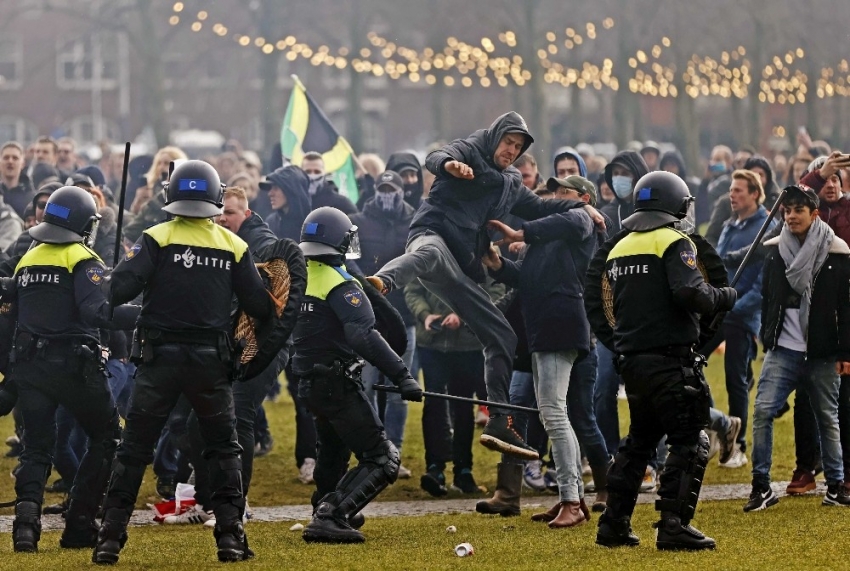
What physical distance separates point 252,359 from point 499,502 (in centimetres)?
240

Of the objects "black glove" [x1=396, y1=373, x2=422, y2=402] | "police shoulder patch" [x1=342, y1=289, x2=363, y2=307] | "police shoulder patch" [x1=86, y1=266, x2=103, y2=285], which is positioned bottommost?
"black glove" [x1=396, y1=373, x2=422, y2=402]

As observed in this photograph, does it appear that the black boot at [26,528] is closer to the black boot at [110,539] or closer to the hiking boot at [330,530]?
the black boot at [110,539]

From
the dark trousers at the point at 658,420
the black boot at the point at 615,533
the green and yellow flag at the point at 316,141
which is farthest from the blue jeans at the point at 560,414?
the green and yellow flag at the point at 316,141

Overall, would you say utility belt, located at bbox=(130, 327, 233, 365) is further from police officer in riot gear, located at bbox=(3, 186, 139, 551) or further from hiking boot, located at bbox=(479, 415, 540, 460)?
hiking boot, located at bbox=(479, 415, 540, 460)

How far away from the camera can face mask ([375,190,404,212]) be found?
13622 millimetres

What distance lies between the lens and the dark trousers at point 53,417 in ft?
30.1

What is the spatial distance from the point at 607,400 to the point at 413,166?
427 centimetres

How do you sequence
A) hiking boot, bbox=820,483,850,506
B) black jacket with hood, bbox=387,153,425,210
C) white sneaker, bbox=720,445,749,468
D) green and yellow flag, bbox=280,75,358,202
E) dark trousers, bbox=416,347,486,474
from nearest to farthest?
hiking boot, bbox=820,483,850,506 < dark trousers, bbox=416,347,486,474 < white sneaker, bbox=720,445,749,468 < black jacket with hood, bbox=387,153,425,210 < green and yellow flag, bbox=280,75,358,202

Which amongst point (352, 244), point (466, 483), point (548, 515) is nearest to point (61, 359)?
point (352, 244)

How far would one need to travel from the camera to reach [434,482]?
11.9 m

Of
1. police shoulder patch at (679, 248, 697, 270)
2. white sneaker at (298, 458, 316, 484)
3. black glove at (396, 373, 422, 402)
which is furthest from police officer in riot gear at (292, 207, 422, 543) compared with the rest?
white sneaker at (298, 458, 316, 484)

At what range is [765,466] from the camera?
10531mm

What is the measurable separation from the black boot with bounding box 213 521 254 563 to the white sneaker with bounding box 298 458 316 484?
3.88m

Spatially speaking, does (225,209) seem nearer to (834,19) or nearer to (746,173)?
(746,173)
